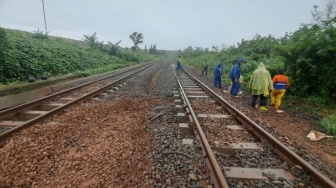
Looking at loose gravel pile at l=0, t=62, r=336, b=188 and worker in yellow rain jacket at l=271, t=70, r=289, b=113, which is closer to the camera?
loose gravel pile at l=0, t=62, r=336, b=188

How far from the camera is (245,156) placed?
4031mm

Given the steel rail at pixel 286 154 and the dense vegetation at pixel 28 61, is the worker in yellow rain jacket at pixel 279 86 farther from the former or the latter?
the dense vegetation at pixel 28 61

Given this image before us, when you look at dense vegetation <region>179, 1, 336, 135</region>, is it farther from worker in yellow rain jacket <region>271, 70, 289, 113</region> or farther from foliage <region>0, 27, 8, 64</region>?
foliage <region>0, 27, 8, 64</region>

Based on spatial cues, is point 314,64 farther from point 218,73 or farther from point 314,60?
point 218,73

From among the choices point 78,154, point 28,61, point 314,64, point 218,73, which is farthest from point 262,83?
point 28,61

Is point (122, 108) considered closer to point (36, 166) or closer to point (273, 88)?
point (36, 166)

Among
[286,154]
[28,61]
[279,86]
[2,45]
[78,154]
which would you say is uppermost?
[2,45]

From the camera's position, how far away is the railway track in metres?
3.29

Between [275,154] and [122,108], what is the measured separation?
4521mm

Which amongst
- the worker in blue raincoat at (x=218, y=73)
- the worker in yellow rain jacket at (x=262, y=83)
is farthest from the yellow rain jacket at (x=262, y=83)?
the worker in blue raincoat at (x=218, y=73)

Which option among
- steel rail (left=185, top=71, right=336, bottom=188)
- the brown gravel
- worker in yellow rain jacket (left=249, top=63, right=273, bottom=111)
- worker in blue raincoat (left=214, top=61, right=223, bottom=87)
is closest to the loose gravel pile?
the brown gravel

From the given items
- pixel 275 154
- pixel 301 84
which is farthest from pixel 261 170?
pixel 301 84

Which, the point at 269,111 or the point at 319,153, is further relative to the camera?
the point at 269,111

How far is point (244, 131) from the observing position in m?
5.29
